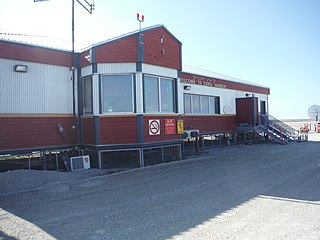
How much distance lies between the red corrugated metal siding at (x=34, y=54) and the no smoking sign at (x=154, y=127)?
395 cm

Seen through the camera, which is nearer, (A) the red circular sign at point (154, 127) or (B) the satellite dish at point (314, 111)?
(A) the red circular sign at point (154, 127)

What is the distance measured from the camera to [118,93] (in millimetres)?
11312

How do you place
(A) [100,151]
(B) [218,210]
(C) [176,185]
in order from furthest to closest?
(A) [100,151] < (C) [176,185] < (B) [218,210]

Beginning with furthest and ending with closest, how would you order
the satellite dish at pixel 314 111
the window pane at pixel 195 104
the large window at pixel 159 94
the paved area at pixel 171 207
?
1. the satellite dish at pixel 314 111
2. the window pane at pixel 195 104
3. the large window at pixel 159 94
4. the paved area at pixel 171 207

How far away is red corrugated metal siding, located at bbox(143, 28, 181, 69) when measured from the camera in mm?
11773

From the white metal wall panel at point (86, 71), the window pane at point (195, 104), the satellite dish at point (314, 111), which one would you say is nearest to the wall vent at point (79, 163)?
the white metal wall panel at point (86, 71)

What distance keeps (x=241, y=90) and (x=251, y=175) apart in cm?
1398

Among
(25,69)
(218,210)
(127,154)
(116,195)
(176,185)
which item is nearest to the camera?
(218,210)

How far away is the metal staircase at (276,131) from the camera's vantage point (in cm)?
2097

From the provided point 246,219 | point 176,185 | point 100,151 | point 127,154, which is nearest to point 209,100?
point 127,154

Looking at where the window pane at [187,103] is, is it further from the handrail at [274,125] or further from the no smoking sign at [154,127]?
the handrail at [274,125]

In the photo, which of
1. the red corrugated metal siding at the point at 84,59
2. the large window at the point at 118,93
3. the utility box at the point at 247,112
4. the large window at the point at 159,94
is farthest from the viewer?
the utility box at the point at 247,112

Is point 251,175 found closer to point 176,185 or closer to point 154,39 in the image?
point 176,185

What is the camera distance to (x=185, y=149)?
16594 mm
